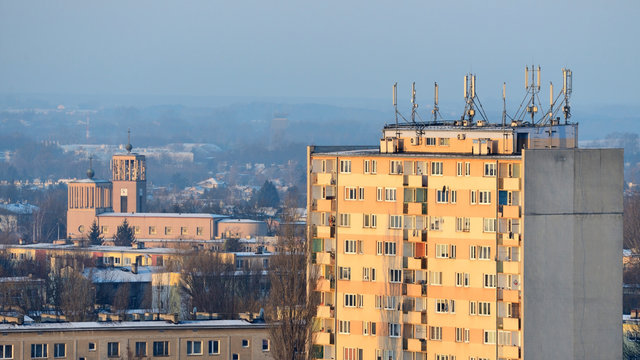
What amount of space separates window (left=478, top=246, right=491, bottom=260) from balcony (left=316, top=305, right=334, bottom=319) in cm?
280

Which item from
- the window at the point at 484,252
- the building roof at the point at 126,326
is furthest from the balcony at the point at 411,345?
the building roof at the point at 126,326

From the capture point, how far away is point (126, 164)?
101875 mm

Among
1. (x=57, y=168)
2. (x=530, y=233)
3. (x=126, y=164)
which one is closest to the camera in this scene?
(x=530, y=233)

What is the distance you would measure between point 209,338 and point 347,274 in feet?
18.5

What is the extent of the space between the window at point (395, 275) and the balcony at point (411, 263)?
0.13 metres

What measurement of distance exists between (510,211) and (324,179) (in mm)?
3446

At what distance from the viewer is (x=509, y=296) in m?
28.7

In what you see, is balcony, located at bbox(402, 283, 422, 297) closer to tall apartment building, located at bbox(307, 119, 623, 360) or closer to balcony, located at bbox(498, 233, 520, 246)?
tall apartment building, located at bbox(307, 119, 623, 360)

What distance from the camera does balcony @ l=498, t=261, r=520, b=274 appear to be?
2873 centimetres

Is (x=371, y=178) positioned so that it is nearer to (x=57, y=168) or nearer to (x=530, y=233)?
(x=530, y=233)

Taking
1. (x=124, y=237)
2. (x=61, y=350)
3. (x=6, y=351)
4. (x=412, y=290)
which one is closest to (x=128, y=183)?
(x=124, y=237)

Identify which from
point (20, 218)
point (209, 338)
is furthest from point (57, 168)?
point (209, 338)

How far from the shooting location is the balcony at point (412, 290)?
97.2ft

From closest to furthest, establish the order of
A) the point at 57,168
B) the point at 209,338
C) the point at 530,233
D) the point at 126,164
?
the point at 530,233 → the point at 209,338 → the point at 126,164 → the point at 57,168
